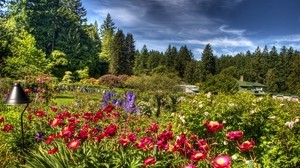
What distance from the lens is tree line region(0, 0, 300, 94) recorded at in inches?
1174

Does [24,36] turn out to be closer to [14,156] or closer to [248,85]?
[14,156]

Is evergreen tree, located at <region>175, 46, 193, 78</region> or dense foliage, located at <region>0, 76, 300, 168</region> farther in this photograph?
evergreen tree, located at <region>175, 46, 193, 78</region>

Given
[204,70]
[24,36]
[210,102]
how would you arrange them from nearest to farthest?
[210,102], [24,36], [204,70]

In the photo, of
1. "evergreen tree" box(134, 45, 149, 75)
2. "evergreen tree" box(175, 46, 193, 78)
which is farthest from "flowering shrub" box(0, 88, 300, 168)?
"evergreen tree" box(134, 45, 149, 75)

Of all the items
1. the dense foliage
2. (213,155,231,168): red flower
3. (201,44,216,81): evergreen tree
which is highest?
(201,44,216,81): evergreen tree

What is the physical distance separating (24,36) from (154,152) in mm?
30771

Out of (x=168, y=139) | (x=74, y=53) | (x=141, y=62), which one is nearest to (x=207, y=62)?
(x=141, y=62)

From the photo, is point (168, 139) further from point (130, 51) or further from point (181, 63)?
point (181, 63)

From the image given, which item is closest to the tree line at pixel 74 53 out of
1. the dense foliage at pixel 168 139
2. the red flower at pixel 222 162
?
the dense foliage at pixel 168 139

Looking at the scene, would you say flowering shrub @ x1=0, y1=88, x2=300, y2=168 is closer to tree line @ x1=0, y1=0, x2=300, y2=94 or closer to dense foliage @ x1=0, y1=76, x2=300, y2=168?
dense foliage @ x1=0, y1=76, x2=300, y2=168

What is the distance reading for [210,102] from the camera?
721cm

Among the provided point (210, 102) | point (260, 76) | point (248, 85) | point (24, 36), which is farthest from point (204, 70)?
point (210, 102)

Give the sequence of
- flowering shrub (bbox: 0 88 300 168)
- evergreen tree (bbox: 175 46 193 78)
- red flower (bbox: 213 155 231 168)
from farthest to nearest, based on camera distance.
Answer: evergreen tree (bbox: 175 46 193 78) → flowering shrub (bbox: 0 88 300 168) → red flower (bbox: 213 155 231 168)

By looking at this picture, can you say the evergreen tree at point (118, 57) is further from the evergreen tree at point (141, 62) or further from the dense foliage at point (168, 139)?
the dense foliage at point (168, 139)
